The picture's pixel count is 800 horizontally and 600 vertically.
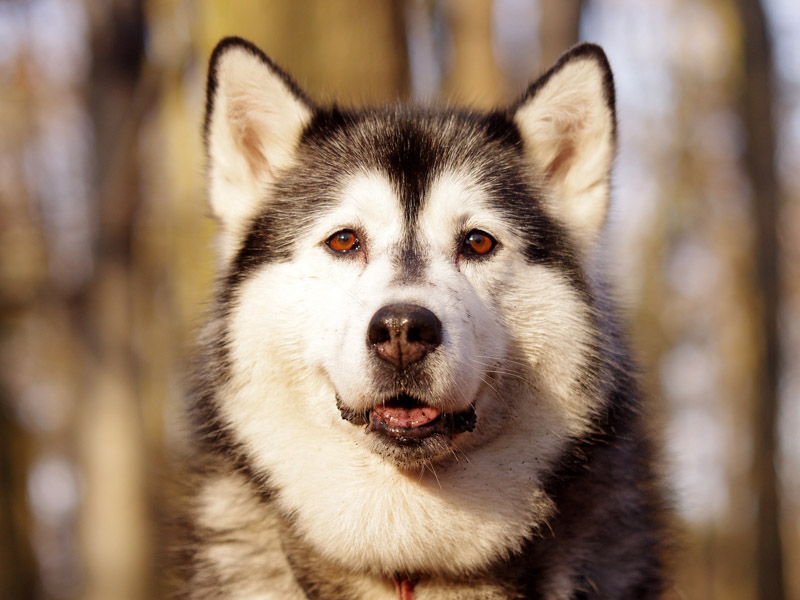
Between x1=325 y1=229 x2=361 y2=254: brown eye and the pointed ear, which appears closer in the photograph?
x1=325 y1=229 x2=361 y2=254: brown eye

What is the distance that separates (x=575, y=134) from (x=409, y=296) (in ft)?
4.24

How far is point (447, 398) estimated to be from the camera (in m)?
2.57

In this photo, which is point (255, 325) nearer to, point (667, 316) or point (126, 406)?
point (126, 406)

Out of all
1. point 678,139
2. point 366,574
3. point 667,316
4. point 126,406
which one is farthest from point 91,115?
point 667,316

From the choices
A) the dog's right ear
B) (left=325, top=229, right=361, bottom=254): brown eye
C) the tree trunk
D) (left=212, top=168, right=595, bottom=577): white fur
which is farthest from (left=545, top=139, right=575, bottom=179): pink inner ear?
the tree trunk

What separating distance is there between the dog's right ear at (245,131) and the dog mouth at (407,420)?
108 cm

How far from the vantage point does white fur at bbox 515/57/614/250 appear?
3.21 m

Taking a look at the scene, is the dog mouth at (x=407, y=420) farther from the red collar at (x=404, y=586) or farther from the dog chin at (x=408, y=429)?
the red collar at (x=404, y=586)

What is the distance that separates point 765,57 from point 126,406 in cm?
950

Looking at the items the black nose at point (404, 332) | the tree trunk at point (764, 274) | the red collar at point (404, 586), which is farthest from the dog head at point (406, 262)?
the tree trunk at point (764, 274)

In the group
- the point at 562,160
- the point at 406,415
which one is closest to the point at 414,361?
the point at 406,415

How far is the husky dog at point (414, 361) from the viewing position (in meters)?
2.70

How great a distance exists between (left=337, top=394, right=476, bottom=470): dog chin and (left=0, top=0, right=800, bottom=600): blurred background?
4.12 ft

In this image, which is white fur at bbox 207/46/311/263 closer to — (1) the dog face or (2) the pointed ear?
(1) the dog face
